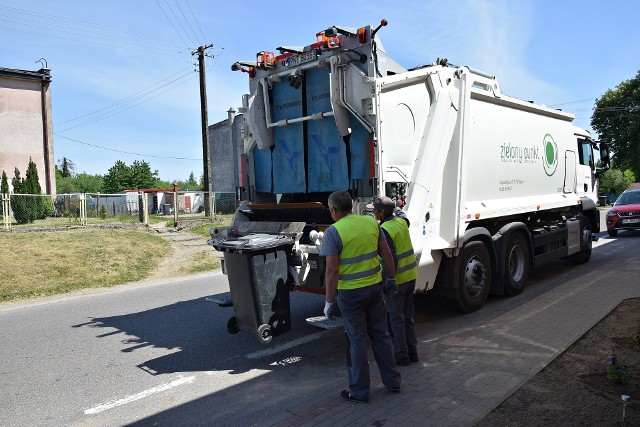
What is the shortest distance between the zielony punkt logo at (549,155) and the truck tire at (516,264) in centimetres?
178

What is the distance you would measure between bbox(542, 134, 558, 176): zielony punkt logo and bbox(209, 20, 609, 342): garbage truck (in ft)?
2.39

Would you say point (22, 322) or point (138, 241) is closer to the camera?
point (22, 322)

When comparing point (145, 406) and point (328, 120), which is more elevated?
point (328, 120)

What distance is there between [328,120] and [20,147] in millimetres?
26011

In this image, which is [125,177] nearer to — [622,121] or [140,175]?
[140,175]

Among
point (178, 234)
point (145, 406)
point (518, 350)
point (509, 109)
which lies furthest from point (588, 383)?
point (178, 234)

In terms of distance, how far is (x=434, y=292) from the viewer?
6172mm

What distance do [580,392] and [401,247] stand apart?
5.80 feet

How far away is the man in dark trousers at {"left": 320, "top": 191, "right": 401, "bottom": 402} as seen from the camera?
3785mm

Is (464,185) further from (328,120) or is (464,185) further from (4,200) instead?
(4,200)

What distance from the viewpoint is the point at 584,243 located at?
10.0 metres

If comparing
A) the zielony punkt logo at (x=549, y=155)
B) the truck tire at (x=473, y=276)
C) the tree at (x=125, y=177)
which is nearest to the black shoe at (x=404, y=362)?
the truck tire at (x=473, y=276)

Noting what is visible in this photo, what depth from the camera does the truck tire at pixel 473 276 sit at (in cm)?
611

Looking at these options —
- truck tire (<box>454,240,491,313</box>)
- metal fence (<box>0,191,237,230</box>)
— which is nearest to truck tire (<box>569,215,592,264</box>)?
truck tire (<box>454,240,491,313</box>)
